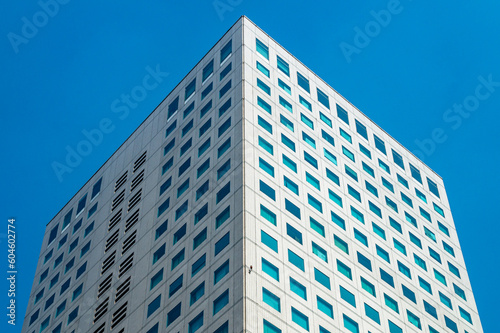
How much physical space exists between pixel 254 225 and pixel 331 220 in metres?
10.3

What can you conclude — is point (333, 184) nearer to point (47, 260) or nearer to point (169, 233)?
point (169, 233)

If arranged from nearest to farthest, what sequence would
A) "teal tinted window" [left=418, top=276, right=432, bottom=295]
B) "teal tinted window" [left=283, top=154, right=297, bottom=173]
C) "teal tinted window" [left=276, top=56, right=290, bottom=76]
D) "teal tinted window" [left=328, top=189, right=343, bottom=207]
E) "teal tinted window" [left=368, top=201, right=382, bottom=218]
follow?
"teal tinted window" [left=283, top=154, right=297, bottom=173], "teal tinted window" [left=328, top=189, right=343, bottom=207], "teal tinted window" [left=418, top=276, right=432, bottom=295], "teal tinted window" [left=368, top=201, right=382, bottom=218], "teal tinted window" [left=276, top=56, right=290, bottom=76]

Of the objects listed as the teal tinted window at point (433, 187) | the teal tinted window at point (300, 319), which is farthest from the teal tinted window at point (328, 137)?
the teal tinted window at point (300, 319)

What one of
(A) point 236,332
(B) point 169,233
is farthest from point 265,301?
(B) point 169,233

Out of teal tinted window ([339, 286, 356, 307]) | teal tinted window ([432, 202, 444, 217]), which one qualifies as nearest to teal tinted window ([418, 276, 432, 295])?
teal tinted window ([339, 286, 356, 307])

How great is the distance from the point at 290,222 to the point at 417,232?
19.3 metres

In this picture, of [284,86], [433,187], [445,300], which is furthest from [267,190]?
[433,187]

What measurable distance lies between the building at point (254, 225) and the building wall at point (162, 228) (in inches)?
5.8

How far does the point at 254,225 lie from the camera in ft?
193

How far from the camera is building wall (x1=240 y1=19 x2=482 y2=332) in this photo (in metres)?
58.3

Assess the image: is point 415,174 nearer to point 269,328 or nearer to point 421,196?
point 421,196

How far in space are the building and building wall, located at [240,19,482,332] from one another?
0.46 ft

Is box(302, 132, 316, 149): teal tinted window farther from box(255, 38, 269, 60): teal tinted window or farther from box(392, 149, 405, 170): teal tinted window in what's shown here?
box(392, 149, 405, 170): teal tinted window

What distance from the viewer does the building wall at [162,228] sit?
58656mm
